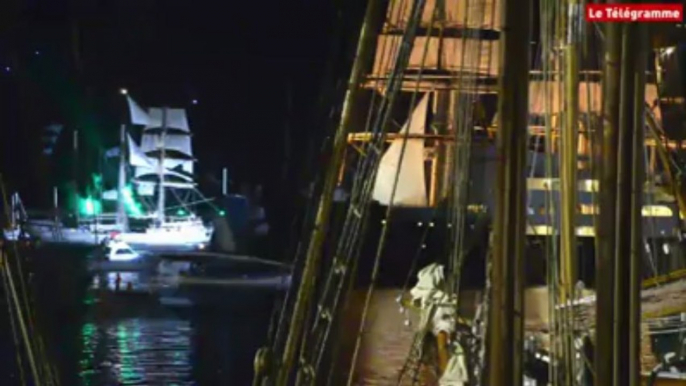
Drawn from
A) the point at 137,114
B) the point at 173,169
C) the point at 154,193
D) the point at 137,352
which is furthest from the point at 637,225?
the point at 154,193

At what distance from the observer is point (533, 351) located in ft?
19.1

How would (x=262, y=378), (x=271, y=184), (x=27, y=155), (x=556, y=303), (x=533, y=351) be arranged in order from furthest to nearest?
(x=271, y=184), (x=27, y=155), (x=533, y=351), (x=556, y=303), (x=262, y=378)

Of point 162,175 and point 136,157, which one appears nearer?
point 136,157

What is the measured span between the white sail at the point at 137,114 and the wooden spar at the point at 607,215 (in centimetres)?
1185

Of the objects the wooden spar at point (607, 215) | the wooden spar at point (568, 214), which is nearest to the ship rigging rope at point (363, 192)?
the wooden spar at point (568, 214)

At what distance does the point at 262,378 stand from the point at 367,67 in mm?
917

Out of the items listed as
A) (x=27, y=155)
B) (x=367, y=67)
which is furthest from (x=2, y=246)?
(x=27, y=155)

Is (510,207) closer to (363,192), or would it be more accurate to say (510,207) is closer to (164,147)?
(363,192)

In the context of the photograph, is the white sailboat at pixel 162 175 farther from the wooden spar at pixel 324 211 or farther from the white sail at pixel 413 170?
the wooden spar at pixel 324 211

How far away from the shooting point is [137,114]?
17.0 m

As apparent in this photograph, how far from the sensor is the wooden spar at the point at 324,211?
333 centimetres

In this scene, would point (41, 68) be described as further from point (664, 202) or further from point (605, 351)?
point (605, 351)

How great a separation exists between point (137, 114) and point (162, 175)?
20.7 ft

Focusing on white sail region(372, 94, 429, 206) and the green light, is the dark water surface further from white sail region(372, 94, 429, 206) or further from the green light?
white sail region(372, 94, 429, 206)
